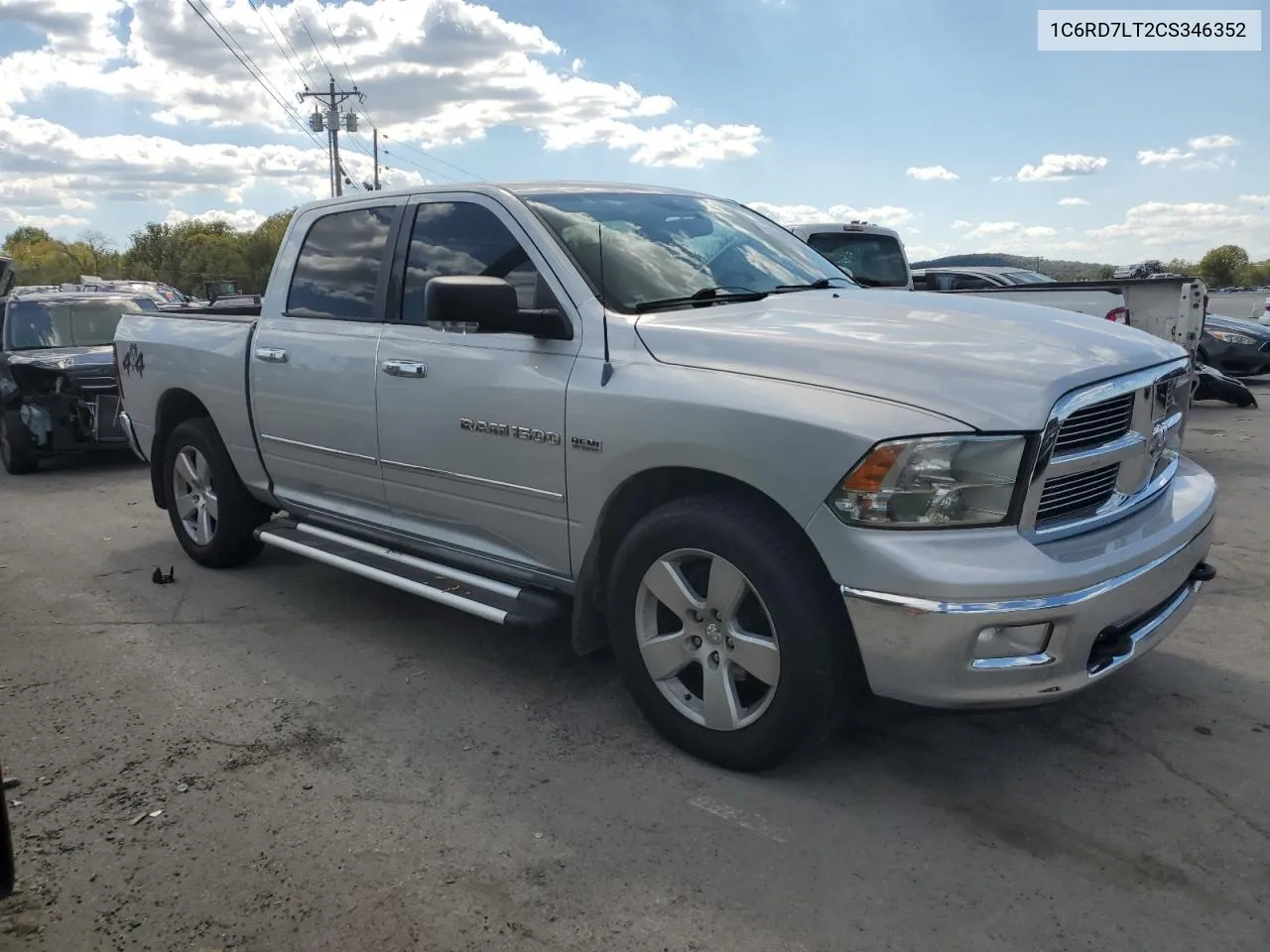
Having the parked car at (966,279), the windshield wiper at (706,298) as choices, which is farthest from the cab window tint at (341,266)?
the parked car at (966,279)

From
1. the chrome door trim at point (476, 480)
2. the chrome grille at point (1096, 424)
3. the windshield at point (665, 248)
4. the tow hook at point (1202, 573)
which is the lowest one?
the tow hook at point (1202, 573)

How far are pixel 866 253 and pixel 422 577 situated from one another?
797 cm

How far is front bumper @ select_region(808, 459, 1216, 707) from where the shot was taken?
277 cm

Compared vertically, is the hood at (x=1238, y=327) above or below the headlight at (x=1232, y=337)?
above

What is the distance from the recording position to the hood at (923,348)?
2877 mm

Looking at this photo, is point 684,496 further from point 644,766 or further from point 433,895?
point 433,895

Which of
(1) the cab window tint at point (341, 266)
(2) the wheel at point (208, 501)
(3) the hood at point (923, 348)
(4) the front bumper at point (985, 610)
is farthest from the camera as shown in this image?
(2) the wheel at point (208, 501)

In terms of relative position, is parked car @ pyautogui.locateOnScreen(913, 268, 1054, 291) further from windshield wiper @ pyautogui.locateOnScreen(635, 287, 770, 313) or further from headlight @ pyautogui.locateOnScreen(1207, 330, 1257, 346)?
windshield wiper @ pyautogui.locateOnScreen(635, 287, 770, 313)

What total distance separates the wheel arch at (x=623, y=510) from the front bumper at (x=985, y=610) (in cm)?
41

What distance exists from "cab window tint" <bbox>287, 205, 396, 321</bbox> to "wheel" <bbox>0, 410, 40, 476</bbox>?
6108 millimetres

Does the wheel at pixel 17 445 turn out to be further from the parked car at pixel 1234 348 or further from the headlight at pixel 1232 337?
the headlight at pixel 1232 337

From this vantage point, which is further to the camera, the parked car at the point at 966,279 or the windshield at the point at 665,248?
the parked car at the point at 966,279

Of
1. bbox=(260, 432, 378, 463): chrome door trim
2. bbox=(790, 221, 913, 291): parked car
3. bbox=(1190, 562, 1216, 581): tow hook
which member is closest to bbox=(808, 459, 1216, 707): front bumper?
bbox=(1190, 562, 1216, 581): tow hook

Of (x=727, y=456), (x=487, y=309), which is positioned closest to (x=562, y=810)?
(x=727, y=456)
